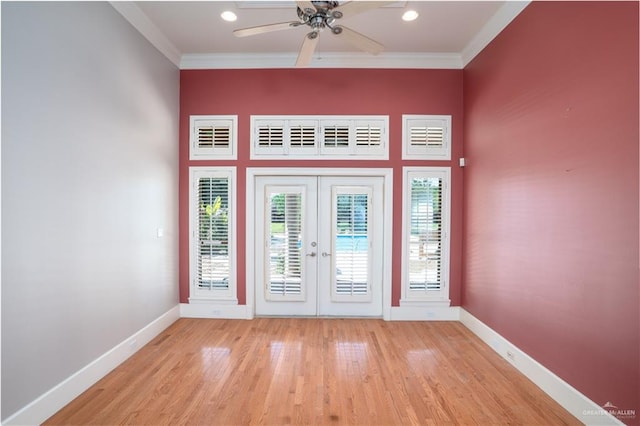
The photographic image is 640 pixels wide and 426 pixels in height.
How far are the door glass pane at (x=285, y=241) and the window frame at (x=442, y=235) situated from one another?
146 cm

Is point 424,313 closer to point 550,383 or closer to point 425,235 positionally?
point 425,235

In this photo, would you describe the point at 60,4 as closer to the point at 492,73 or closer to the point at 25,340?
the point at 25,340

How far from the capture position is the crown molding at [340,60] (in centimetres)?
371

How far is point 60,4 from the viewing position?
2.13 m

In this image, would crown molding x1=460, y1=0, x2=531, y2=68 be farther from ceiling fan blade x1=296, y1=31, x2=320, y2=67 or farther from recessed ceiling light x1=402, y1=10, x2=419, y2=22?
ceiling fan blade x1=296, y1=31, x2=320, y2=67

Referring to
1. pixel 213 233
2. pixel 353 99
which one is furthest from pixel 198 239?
pixel 353 99

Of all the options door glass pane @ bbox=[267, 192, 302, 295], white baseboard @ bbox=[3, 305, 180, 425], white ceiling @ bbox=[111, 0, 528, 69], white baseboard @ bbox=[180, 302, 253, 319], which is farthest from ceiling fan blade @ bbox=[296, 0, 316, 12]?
white baseboard @ bbox=[180, 302, 253, 319]

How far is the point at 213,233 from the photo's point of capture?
386 centimetres

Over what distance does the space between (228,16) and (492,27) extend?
2890mm

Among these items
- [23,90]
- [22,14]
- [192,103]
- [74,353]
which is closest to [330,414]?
[74,353]

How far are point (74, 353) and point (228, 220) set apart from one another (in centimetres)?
204

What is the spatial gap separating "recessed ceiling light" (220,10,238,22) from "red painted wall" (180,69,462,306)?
804mm

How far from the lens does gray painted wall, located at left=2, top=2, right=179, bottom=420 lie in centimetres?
181

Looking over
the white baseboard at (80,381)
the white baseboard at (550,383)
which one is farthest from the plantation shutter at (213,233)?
the white baseboard at (550,383)
